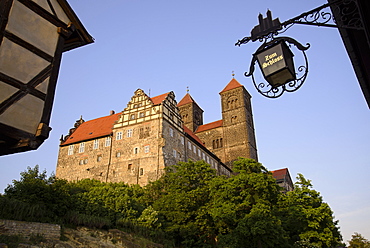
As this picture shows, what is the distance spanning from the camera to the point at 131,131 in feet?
114

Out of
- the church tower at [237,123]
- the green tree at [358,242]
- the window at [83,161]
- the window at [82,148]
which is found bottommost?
the green tree at [358,242]

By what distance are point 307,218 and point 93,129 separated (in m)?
26.7

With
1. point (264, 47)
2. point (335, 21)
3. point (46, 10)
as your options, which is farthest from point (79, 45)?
point (335, 21)

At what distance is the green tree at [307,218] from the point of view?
22.3 metres

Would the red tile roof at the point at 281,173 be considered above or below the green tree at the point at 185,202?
above

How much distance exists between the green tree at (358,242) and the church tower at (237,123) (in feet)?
63.8

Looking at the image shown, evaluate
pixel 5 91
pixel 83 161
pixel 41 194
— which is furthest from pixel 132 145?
pixel 5 91

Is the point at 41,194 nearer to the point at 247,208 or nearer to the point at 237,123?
the point at 247,208

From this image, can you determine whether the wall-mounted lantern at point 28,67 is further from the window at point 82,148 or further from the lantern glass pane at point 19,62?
the window at point 82,148

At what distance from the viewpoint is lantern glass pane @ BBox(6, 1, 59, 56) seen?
268 inches

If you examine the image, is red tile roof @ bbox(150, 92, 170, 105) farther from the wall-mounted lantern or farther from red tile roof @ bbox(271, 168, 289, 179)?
red tile roof @ bbox(271, 168, 289, 179)

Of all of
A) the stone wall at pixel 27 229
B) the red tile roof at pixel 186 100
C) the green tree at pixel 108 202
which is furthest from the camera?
the red tile roof at pixel 186 100

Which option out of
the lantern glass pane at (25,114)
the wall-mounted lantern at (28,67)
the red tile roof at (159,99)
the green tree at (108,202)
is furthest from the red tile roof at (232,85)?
the lantern glass pane at (25,114)

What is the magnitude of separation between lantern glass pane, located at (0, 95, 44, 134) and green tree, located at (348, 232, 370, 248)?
37.7m
